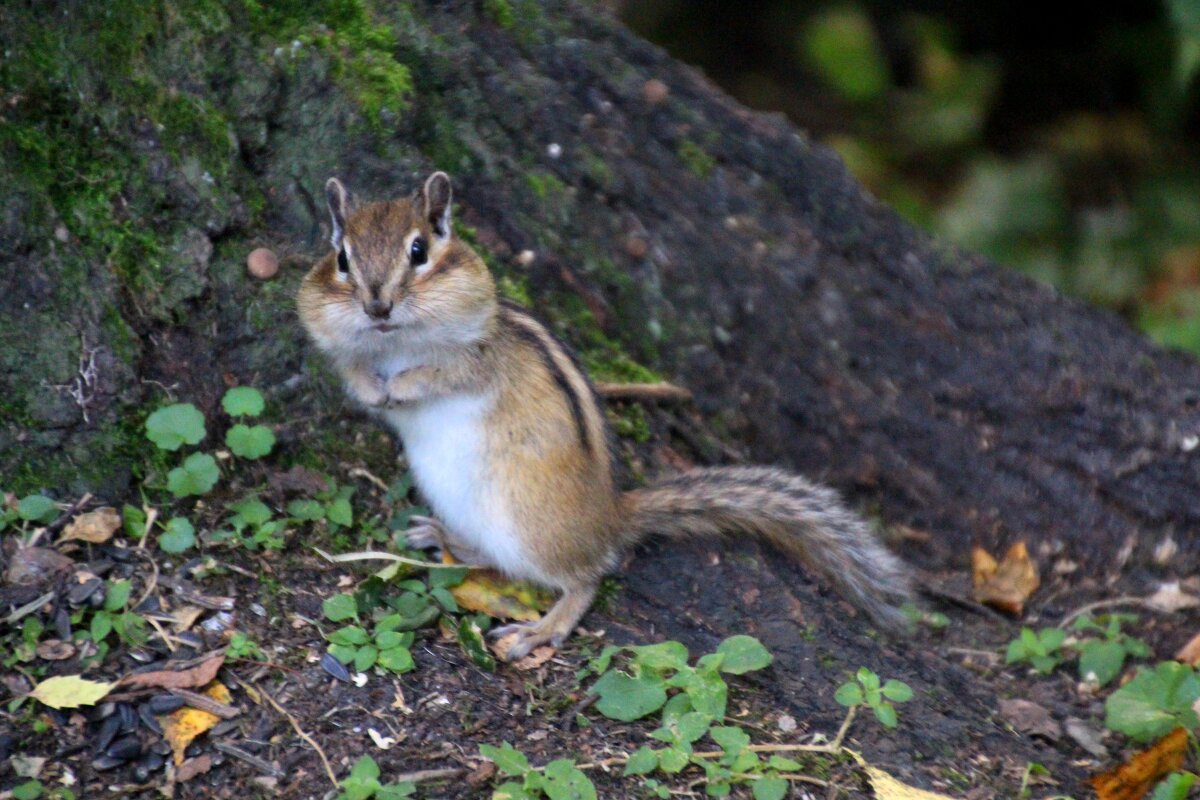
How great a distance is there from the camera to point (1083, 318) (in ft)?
15.6

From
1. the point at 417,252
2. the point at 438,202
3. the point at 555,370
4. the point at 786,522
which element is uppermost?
the point at 438,202

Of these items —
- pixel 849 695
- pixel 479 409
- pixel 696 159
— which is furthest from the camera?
pixel 696 159

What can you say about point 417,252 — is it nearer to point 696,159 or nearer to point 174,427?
point 174,427

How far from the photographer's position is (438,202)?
336cm

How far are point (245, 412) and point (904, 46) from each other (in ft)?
21.0

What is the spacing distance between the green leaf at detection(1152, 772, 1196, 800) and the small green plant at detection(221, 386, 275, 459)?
2.33 metres

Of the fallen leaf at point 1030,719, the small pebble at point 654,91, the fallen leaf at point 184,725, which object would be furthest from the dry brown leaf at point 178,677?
the small pebble at point 654,91

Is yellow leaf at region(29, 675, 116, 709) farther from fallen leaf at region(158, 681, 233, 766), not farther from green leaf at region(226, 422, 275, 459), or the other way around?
green leaf at region(226, 422, 275, 459)

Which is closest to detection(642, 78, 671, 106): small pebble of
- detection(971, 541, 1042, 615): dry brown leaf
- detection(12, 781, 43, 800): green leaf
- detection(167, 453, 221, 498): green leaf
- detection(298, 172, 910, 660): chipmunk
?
detection(298, 172, 910, 660): chipmunk

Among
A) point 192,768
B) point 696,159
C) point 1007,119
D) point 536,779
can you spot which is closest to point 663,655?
point 536,779

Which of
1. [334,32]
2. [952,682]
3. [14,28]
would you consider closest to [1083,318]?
[952,682]

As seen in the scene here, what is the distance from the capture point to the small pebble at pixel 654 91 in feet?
15.1

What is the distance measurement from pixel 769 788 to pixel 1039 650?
1.34m

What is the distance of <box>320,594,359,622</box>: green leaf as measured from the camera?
3.16 metres
